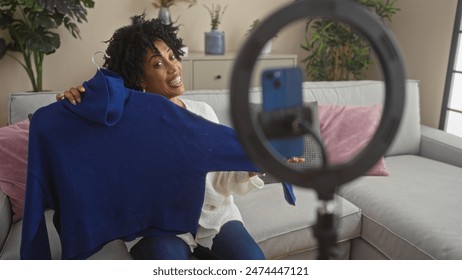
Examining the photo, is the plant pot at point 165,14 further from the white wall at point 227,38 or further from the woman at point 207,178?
the woman at point 207,178

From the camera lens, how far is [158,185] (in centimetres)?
111

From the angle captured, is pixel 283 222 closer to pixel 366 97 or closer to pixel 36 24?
pixel 366 97

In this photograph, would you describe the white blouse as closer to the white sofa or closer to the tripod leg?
the white sofa

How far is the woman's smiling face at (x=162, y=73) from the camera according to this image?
124 cm

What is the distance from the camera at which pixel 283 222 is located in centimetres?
155

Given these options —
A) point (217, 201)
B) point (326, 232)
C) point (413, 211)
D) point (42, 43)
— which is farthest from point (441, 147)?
point (42, 43)

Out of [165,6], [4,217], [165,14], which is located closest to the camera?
[4,217]

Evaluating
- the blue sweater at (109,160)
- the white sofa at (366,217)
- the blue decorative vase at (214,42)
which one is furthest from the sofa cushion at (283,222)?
the blue decorative vase at (214,42)

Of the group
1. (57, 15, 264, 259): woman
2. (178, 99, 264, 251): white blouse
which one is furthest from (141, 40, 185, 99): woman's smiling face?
(178, 99, 264, 251): white blouse

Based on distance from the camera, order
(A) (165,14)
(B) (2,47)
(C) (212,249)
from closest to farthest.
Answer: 1. (C) (212,249)
2. (B) (2,47)
3. (A) (165,14)

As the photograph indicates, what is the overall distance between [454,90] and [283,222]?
6.68ft

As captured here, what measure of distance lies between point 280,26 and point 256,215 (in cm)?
139

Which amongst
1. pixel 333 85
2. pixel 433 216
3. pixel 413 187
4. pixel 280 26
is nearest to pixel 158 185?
pixel 280 26
